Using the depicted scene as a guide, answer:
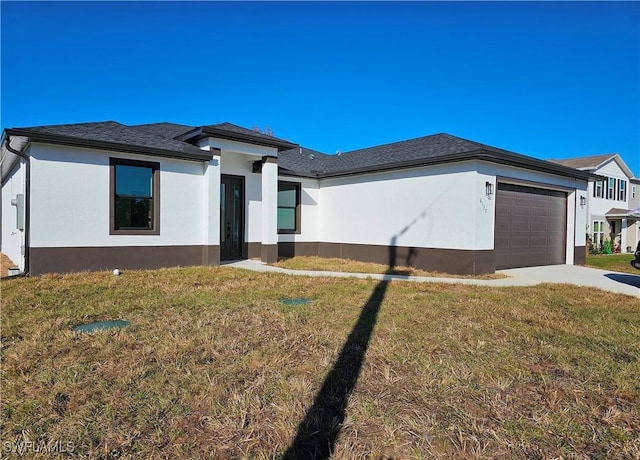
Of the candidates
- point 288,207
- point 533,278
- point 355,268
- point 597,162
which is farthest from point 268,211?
point 597,162

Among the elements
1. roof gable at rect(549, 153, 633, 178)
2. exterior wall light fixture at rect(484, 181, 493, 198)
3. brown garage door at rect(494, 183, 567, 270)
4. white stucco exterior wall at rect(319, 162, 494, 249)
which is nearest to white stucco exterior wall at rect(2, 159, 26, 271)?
white stucco exterior wall at rect(319, 162, 494, 249)

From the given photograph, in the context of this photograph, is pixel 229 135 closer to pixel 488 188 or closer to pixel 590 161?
pixel 488 188

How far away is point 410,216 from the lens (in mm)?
11648

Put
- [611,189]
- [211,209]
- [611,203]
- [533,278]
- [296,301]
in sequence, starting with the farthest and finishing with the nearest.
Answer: [611,189] < [611,203] < [211,209] < [533,278] < [296,301]

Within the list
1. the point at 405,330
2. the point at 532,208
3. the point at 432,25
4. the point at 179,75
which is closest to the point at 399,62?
the point at 432,25

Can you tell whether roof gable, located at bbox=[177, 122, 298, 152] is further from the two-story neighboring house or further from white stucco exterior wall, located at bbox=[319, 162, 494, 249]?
the two-story neighboring house

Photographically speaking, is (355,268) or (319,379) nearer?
(319,379)

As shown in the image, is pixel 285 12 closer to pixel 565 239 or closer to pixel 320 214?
pixel 320 214

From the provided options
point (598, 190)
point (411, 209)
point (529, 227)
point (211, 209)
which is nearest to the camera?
point (211, 209)

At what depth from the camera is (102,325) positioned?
15.8ft

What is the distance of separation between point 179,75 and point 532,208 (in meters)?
14.1

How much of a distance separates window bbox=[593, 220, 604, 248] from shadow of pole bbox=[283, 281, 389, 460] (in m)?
25.7

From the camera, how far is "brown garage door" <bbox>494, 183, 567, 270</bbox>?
11.2 metres

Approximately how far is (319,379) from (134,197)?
322 inches
